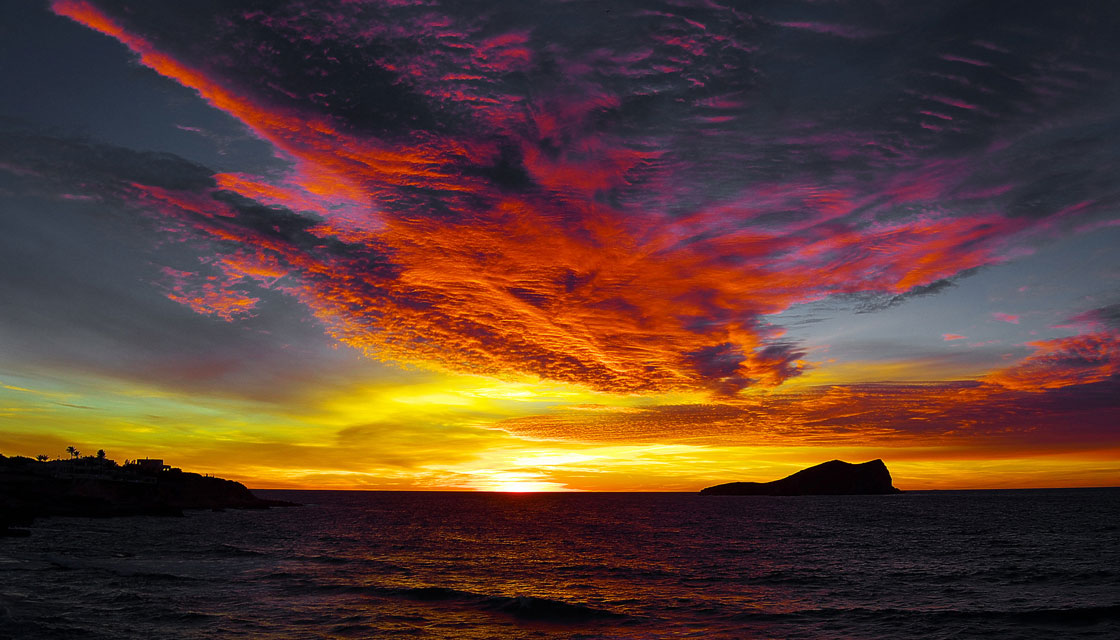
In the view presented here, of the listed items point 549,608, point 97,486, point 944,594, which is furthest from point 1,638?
point 97,486

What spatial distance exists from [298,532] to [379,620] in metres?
66.7

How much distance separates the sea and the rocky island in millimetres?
29853

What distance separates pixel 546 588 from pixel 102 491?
419 feet

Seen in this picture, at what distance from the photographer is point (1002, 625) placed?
103ft

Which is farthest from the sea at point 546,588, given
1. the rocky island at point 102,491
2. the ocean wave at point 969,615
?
the rocky island at point 102,491

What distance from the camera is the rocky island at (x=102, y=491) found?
100375 mm

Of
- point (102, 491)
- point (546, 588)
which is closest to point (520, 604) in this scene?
point (546, 588)

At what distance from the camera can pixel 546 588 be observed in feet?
141

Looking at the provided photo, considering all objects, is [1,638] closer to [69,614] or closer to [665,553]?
[69,614]

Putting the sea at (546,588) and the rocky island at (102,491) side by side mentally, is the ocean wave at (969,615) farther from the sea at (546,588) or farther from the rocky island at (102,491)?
the rocky island at (102,491)

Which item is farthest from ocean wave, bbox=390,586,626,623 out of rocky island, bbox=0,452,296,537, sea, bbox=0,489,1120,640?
rocky island, bbox=0,452,296,537

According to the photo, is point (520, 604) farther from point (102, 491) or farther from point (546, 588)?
point (102, 491)

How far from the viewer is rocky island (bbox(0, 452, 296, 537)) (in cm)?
10038

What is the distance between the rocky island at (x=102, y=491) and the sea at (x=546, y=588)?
2985cm
